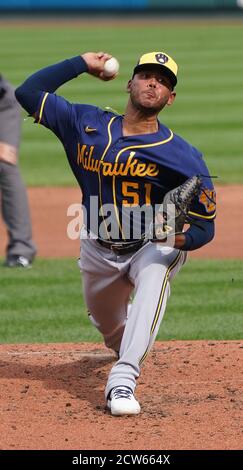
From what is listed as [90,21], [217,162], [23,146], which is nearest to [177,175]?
[217,162]

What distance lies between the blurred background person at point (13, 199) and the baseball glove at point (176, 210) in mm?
3977

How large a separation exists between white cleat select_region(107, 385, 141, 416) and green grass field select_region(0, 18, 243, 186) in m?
7.37

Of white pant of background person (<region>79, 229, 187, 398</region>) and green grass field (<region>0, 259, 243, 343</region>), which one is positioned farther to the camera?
green grass field (<region>0, 259, 243, 343</region>)

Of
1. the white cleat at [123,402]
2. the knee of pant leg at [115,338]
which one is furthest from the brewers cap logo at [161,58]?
the white cleat at [123,402]

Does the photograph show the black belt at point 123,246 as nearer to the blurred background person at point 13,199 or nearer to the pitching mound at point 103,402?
the pitching mound at point 103,402

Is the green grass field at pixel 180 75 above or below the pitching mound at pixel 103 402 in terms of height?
above

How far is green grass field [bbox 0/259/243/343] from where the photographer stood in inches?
267

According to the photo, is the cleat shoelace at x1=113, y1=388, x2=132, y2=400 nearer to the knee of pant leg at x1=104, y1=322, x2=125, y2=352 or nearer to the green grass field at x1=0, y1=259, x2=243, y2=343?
the knee of pant leg at x1=104, y1=322, x2=125, y2=352

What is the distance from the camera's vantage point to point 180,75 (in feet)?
64.0

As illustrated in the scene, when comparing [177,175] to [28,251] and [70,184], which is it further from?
A: [70,184]

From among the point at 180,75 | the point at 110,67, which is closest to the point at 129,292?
the point at 110,67

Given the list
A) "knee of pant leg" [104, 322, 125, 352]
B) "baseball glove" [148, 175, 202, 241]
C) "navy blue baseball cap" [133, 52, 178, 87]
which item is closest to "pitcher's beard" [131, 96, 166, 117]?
"navy blue baseball cap" [133, 52, 178, 87]

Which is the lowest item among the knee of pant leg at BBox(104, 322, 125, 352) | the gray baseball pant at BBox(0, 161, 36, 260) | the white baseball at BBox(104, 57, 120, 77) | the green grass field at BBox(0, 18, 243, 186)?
the knee of pant leg at BBox(104, 322, 125, 352)

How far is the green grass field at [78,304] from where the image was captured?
22.2 ft
